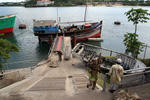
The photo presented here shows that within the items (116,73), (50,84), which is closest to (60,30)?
(50,84)

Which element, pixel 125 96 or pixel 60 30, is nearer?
pixel 125 96

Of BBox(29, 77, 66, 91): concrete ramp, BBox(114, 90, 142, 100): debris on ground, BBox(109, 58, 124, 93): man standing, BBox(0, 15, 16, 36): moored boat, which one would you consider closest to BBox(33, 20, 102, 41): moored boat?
BBox(0, 15, 16, 36): moored boat

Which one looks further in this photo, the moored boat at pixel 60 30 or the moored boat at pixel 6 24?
the moored boat at pixel 6 24

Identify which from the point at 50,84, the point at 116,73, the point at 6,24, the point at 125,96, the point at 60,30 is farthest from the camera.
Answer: the point at 6,24

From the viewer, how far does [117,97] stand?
580cm

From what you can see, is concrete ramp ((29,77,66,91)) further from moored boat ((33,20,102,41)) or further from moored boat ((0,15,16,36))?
moored boat ((0,15,16,36))

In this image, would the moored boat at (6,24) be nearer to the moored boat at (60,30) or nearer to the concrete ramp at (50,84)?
the moored boat at (60,30)

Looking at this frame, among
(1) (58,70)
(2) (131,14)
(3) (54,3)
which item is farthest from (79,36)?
(3) (54,3)

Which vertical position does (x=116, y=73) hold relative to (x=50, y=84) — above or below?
Answer: above

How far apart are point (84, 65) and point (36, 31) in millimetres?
18980

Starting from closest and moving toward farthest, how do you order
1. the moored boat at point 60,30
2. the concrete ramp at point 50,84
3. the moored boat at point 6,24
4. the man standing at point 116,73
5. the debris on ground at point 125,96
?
the debris on ground at point 125,96 → the man standing at point 116,73 → the concrete ramp at point 50,84 → the moored boat at point 60,30 → the moored boat at point 6,24

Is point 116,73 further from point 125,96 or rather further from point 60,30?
point 60,30

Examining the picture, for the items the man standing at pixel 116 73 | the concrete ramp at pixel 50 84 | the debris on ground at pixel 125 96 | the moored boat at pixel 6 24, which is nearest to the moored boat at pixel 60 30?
the moored boat at pixel 6 24

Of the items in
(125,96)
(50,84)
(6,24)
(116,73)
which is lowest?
(50,84)
